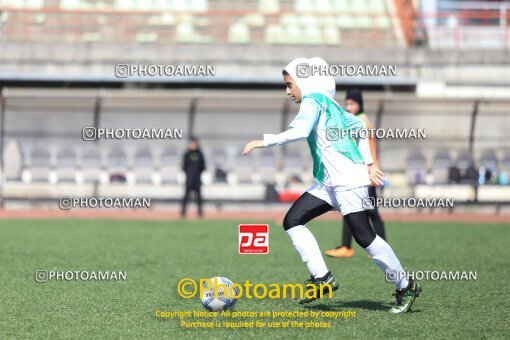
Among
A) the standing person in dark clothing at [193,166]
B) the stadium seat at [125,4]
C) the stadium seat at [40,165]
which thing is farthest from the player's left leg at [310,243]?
the stadium seat at [125,4]

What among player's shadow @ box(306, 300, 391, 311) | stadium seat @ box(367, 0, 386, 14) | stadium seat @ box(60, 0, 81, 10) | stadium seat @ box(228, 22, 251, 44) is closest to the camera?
player's shadow @ box(306, 300, 391, 311)

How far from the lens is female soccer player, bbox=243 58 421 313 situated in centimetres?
848

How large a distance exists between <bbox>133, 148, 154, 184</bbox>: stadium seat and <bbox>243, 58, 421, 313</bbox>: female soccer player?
693 inches

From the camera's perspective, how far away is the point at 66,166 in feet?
85.4

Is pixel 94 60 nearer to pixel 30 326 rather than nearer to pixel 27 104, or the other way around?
pixel 27 104

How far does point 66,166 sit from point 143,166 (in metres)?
2.05

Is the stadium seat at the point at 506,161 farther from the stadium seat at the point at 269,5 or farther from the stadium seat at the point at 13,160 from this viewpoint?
the stadium seat at the point at 13,160

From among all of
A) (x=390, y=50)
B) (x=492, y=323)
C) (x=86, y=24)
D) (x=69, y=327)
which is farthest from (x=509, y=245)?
(x=86, y=24)

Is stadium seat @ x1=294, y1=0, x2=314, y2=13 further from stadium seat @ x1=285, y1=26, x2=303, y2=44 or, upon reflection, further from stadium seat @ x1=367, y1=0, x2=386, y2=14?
stadium seat @ x1=367, y1=0, x2=386, y2=14

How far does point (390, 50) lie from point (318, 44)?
2063 mm

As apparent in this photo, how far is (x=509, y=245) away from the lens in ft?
53.9

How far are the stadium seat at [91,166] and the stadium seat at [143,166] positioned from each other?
0.98m

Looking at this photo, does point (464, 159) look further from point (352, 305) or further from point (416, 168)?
point (352, 305)

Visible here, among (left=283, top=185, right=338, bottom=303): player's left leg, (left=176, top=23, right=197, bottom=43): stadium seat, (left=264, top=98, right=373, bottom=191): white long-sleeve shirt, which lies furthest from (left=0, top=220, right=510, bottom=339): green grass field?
(left=176, top=23, right=197, bottom=43): stadium seat
